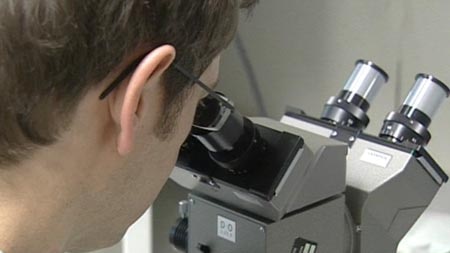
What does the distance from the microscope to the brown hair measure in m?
0.20

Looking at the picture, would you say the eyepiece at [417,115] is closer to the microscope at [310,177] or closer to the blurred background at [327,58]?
the microscope at [310,177]

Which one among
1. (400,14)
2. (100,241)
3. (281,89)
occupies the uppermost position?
(400,14)

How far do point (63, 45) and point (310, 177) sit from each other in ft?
1.42

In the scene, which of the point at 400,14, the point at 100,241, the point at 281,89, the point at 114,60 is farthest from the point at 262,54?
the point at 114,60

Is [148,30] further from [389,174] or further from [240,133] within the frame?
[389,174]

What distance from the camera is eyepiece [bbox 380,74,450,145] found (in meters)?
1.15

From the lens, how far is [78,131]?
29.4 inches

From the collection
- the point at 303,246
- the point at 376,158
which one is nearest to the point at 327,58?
the point at 376,158

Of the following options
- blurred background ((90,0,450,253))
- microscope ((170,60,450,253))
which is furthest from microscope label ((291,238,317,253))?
blurred background ((90,0,450,253))

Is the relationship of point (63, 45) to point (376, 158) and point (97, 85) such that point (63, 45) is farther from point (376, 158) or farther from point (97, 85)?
point (376, 158)

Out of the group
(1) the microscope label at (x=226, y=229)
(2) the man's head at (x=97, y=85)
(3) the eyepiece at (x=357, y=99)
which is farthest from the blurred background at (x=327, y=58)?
(2) the man's head at (x=97, y=85)

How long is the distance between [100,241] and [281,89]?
3.01 feet

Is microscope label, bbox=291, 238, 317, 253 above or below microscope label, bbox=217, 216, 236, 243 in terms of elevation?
above

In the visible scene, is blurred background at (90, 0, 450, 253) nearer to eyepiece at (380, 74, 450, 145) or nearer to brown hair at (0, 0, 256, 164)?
eyepiece at (380, 74, 450, 145)
